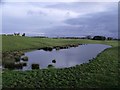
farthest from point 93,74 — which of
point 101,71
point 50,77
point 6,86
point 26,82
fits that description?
point 6,86

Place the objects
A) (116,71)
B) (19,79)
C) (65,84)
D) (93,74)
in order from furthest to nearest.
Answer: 1. (116,71)
2. (93,74)
3. (19,79)
4. (65,84)

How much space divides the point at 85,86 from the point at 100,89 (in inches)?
67.1

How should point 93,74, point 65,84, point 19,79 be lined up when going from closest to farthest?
point 65,84
point 19,79
point 93,74

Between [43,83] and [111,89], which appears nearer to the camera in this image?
[111,89]

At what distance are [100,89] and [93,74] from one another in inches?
271

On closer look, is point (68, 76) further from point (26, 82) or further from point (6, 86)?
point (6, 86)

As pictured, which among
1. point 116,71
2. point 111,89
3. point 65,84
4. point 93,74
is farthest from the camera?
point 116,71

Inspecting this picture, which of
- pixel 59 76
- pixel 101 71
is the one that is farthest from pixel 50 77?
pixel 101 71

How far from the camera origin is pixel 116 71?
34094 millimetres

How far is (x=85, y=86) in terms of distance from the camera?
2595cm

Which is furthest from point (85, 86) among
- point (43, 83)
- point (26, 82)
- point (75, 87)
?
point (26, 82)

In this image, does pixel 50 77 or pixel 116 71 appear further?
pixel 116 71

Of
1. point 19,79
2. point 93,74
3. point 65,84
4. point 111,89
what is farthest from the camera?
point 93,74

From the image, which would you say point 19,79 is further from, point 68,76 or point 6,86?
point 68,76
